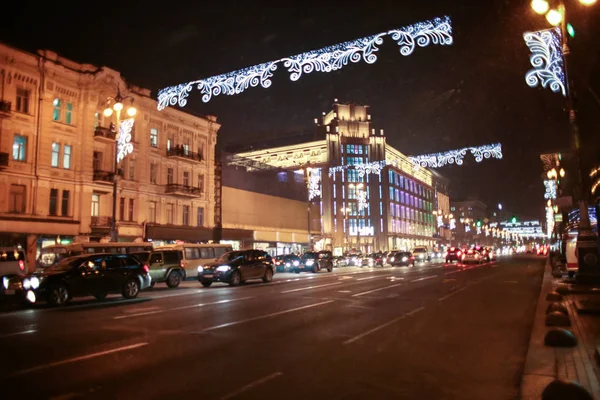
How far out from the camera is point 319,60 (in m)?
14.8

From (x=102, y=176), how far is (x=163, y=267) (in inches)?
575

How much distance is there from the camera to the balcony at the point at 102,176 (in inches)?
1422

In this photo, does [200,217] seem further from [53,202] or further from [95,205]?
[53,202]

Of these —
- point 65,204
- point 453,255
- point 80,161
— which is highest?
point 80,161

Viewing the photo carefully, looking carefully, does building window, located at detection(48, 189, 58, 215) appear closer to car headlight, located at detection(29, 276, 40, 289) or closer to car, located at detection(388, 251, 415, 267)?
car headlight, located at detection(29, 276, 40, 289)

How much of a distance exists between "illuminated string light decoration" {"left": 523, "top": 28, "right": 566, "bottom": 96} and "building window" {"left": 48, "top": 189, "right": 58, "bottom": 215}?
31.4 metres

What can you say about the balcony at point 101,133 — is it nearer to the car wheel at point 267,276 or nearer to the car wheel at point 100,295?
the car wheel at point 267,276

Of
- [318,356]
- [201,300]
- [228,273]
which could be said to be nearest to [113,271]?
[201,300]

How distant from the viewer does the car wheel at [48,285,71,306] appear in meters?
15.7

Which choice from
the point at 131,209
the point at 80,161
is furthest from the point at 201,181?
the point at 80,161

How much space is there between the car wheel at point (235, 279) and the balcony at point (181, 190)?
801 inches

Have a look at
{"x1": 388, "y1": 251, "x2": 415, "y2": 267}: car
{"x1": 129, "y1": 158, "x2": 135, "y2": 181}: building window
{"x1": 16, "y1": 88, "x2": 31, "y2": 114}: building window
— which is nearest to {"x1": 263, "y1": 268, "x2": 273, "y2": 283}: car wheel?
{"x1": 129, "y1": 158, "x2": 135, "y2": 181}: building window

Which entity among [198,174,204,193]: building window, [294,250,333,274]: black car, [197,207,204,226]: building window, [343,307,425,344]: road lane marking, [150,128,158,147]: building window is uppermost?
[150,128,158,147]: building window

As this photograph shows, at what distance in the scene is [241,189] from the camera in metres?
54.8
